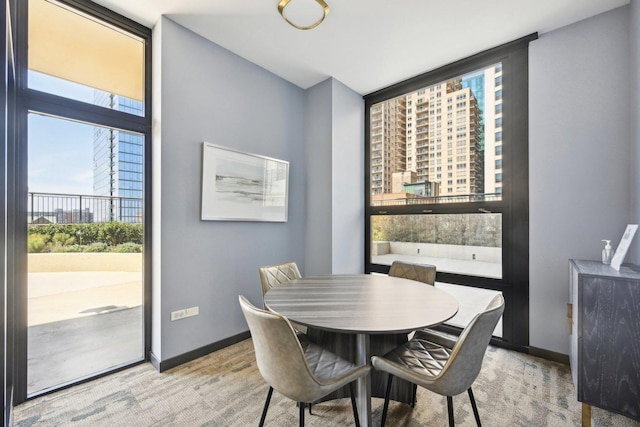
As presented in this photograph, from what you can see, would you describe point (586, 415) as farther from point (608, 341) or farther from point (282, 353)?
point (282, 353)

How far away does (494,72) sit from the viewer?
9.16 ft

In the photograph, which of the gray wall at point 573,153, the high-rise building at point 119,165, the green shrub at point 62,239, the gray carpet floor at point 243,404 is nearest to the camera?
the gray carpet floor at point 243,404

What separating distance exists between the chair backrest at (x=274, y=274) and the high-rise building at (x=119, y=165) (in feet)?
3.99

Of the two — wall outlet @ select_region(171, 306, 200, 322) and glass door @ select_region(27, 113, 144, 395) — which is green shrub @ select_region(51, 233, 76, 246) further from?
wall outlet @ select_region(171, 306, 200, 322)

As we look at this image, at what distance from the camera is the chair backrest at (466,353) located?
1.21 meters

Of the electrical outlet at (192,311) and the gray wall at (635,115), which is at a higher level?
the gray wall at (635,115)

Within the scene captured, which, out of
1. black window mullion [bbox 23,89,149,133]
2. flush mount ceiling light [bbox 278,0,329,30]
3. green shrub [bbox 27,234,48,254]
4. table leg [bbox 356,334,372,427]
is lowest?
table leg [bbox 356,334,372,427]

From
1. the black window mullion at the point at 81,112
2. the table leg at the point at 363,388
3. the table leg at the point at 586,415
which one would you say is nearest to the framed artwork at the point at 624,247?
the table leg at the point at 586,415

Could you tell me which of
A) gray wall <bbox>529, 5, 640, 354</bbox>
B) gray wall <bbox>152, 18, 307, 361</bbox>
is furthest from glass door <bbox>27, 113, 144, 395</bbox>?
gray wall <bbox>529, 5, 640, 354</bbox>

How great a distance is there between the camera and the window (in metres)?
2.57

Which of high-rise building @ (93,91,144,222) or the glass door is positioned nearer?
the glass door

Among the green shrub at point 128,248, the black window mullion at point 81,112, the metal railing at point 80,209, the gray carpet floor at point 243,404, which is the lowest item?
the gray carpet floor at point 243,404

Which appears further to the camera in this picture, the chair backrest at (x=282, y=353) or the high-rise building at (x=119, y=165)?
the high-rise building at (x=119, y=165)

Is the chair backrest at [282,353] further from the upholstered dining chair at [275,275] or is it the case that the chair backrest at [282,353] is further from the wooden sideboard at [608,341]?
the wooden sideboard at [608,341]
